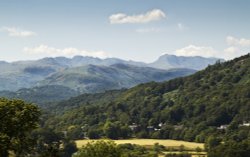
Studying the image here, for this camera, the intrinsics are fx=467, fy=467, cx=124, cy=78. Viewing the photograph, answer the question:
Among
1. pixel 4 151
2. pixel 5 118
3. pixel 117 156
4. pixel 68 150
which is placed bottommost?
pixel 68 150

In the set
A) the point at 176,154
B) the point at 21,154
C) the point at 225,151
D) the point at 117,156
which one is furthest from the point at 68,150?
the point at 21,154

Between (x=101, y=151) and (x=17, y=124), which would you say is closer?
(x=17, y=124)

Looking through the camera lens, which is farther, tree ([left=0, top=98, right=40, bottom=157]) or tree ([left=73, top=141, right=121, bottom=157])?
tree ([left=73, top=141, right=121, bottom=157])

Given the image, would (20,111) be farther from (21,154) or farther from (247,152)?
(247,152)

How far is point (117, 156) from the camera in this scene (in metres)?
86.2

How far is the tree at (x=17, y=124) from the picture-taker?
190 ft

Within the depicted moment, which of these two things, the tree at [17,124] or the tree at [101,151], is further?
the tree at [101,151]

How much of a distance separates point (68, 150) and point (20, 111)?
469ft

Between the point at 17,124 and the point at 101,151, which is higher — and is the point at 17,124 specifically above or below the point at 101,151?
above

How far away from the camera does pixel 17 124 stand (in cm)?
5828

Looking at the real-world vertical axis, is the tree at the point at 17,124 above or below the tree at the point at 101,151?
above

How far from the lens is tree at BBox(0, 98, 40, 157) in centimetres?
5778

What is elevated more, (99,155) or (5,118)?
→ (5,118)

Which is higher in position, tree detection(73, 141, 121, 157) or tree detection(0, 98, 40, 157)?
tree detection(0, 98, 40, 157)
